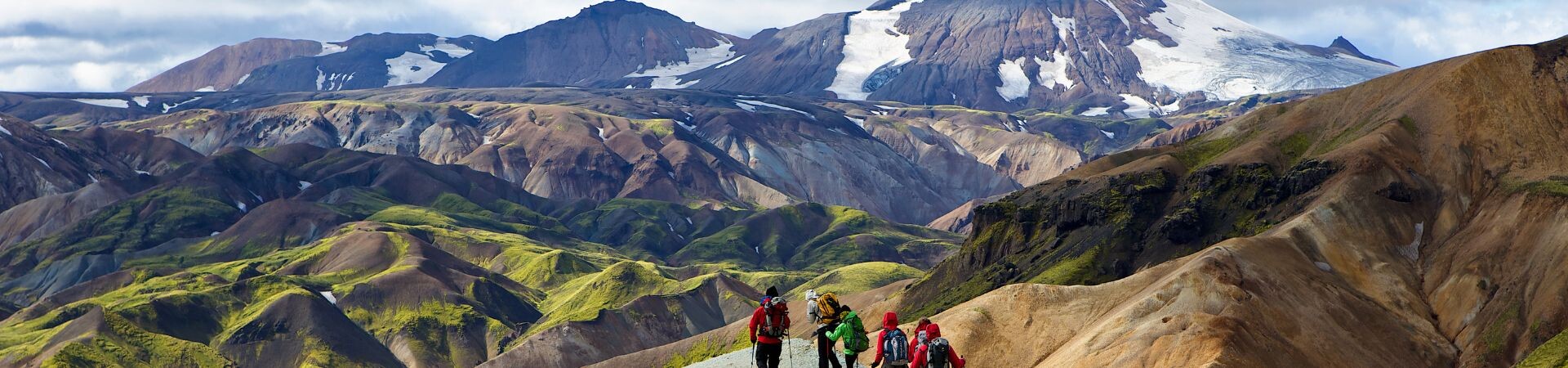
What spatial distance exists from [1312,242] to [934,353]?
85.1 meters

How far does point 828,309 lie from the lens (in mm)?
45875

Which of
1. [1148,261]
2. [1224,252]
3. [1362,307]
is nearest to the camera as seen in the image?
[1224,252]

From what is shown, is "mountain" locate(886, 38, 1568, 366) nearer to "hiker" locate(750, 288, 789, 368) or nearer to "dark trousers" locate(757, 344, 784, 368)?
"dark trousers" locate(757, 344, 784, 368)

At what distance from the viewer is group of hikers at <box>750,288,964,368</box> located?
142 feet

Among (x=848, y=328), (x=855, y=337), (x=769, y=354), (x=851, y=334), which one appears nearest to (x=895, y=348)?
(x=855, y=337)

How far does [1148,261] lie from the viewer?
486 ft

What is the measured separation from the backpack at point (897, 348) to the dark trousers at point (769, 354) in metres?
3.97

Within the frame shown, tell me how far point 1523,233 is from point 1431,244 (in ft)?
35.3

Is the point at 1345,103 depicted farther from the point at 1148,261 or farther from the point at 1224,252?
the point at 1224,252

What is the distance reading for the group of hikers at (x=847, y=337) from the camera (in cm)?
4331

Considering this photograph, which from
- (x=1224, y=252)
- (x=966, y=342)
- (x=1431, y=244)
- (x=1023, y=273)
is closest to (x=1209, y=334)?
(x=966, y=342)

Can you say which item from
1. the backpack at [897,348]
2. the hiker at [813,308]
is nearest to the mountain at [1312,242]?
the backpack at [897,348]

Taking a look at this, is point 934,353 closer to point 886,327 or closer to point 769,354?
point 886,327

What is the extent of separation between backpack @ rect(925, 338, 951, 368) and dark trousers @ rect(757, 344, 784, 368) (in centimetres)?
573
